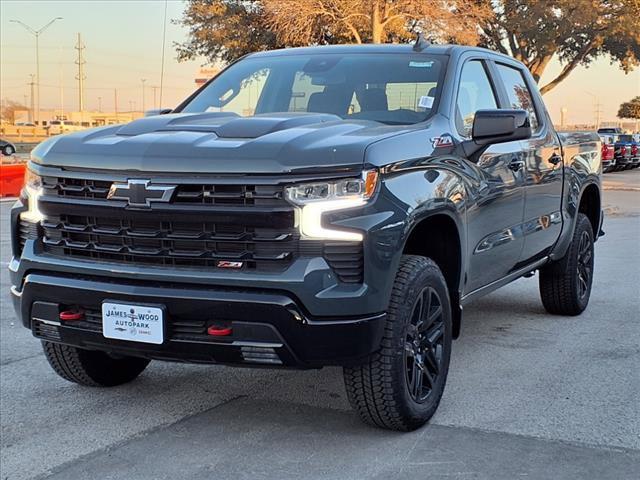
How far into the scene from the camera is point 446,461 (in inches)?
147

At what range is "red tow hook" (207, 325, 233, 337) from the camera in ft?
11.8

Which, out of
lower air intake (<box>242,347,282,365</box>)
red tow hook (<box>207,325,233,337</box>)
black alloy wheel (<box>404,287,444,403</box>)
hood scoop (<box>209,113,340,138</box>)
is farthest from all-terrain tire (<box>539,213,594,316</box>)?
red tow hook (<box>207,325,233,337</box>)

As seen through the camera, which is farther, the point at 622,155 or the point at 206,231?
the point at 622,155

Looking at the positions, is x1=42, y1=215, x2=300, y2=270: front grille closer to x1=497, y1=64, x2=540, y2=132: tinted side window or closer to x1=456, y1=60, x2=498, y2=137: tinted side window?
x1=456, y1=60, x2=498, y2=137: tinted side window

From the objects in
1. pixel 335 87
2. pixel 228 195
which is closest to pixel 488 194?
pixel 335 87

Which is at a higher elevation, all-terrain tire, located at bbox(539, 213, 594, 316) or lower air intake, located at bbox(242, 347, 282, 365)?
lower air intake, located at bbox(242, 347, 282, 365)

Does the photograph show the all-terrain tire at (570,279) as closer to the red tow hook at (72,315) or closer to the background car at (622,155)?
the red tow hook at (72,315)

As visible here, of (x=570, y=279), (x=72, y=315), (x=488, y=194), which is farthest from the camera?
(x=570, y=279)

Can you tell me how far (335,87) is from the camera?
198 inches

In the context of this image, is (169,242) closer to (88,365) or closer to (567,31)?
(88,365)

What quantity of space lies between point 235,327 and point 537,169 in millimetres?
2922

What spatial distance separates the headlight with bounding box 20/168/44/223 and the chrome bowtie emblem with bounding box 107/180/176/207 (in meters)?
0.51

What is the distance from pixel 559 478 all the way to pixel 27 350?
3.75 m

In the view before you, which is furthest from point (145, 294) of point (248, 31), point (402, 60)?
point (248, 31)
